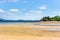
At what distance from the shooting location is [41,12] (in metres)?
5.72

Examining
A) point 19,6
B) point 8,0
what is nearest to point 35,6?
point 19,6

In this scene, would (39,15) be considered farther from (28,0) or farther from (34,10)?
(28,0)

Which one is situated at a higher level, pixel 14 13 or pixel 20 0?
pixel 20 0

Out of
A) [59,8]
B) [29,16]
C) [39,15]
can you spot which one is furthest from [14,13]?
[59,8]

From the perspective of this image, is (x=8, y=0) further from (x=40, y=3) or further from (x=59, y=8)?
(x=59, y=8)

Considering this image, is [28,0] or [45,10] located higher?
[28,0]

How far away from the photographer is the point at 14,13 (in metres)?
5.77

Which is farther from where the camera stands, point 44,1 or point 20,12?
point 20,12

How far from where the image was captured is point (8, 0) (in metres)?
5.62

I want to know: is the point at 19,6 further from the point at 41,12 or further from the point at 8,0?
the point at 41,12

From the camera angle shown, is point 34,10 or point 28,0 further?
point 34,10

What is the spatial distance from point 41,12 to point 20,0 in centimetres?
96

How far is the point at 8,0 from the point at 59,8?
2051 mm

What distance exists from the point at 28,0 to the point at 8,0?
0.81 metres
